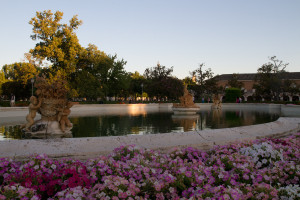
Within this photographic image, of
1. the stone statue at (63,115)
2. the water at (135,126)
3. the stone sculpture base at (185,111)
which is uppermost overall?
the stone statue at (63,115)

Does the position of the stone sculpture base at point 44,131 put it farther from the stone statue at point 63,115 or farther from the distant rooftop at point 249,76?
the distant rooftop at point 249,76

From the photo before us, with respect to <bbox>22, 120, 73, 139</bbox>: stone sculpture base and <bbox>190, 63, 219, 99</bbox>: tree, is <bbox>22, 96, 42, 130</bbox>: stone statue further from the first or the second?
<bbox>190, 63, 219, 99</bbox>: tree

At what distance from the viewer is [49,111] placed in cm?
731

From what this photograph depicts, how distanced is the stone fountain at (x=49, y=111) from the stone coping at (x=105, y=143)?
2104 millimetres

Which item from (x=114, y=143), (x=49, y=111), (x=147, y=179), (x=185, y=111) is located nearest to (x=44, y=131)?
(x=49, y=111)

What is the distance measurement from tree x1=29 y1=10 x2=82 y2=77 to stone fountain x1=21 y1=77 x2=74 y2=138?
24360mm

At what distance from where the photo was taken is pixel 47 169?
339cm

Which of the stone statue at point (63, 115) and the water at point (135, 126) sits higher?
the stone statue at point (63, 115)

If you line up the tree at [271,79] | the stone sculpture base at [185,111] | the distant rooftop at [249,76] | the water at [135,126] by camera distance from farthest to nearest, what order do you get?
the distant rooftop at [249,76] → the tree at [271,79] → the stone sculpture base at [185,111] → the water at [135,126]

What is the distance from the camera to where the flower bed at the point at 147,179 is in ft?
8.41

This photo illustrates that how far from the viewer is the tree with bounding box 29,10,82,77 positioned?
30030mm

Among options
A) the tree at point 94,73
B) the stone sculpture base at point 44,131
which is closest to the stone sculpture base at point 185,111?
the stone sculpture base at point 44,131

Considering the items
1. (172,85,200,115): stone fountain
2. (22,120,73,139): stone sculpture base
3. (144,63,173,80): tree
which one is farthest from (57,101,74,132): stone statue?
(144,63,173,80): tree

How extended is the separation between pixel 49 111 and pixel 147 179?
5.31m
